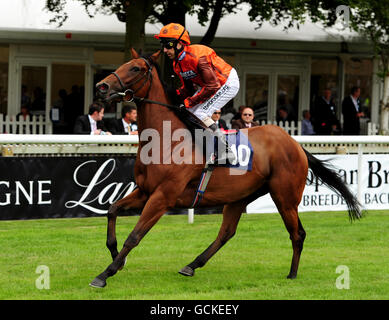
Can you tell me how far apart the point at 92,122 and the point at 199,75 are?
4.56m

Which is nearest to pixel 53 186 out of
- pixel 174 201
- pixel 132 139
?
pixel 132 139

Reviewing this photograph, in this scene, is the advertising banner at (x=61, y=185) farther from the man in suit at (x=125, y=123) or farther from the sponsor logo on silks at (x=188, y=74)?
the sponsor logo on silks at (x=188, y=74)

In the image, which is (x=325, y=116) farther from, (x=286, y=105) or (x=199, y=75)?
(x=199, y=75)

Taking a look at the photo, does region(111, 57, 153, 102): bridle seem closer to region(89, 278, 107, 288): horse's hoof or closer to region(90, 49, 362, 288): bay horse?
region(90, 49, 362, 288): bay horse

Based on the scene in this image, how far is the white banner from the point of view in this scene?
959cm

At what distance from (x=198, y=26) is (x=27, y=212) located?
9130 mm

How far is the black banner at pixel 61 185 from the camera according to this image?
26.8 ft

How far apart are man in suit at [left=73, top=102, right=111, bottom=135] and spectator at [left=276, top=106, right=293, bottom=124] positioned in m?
7.37

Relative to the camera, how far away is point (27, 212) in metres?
8.25

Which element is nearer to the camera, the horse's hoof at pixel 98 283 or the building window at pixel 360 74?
the horse's hoof at pixel 98 283

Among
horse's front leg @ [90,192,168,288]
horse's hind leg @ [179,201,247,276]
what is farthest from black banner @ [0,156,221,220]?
horse's front leg @ [90,192,168,288]

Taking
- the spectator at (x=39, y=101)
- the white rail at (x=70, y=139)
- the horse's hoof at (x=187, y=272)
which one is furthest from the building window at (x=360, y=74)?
the horse's hoof at (x=187, y=272)

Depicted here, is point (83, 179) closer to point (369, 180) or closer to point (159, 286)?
point (159, 286)

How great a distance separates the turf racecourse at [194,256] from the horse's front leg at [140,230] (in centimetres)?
11
